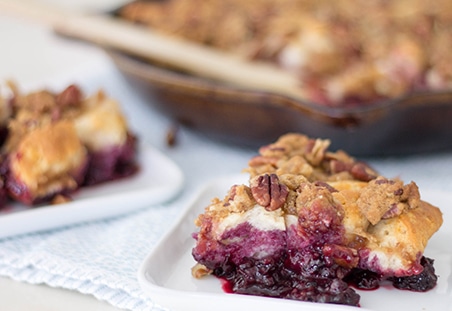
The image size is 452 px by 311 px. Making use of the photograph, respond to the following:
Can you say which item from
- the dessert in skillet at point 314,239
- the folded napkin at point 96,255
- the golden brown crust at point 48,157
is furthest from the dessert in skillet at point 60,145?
the dessert in skillet at point 314,239

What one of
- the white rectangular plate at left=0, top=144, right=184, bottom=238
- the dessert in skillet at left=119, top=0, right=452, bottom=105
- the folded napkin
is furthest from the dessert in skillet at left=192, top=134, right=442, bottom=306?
the dessert in skillet at left=119, top=0, right=452, bottom=105

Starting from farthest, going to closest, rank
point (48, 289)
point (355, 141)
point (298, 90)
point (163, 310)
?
1. point (298, 90)
2. point (355, 141)
3. point (48, 289)
4. point (163, 310)

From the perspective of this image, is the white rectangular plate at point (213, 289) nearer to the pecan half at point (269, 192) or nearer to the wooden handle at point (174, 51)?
the pecan half at point (269, 192)

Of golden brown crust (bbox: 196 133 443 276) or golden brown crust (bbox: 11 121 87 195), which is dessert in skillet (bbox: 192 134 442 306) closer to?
golden brown crust (bbox: 196 133 443 276)

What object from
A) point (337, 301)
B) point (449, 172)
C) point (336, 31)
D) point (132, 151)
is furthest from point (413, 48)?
point (337, 301)

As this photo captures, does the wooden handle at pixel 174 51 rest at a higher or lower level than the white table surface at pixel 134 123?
higher

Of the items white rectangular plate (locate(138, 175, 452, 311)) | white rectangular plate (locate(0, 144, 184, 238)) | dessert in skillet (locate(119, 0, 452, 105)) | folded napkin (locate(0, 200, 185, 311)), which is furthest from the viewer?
dessert in skillet (locate(119, 0, 452, 105))

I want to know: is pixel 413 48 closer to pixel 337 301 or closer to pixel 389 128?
pixel 389 128
